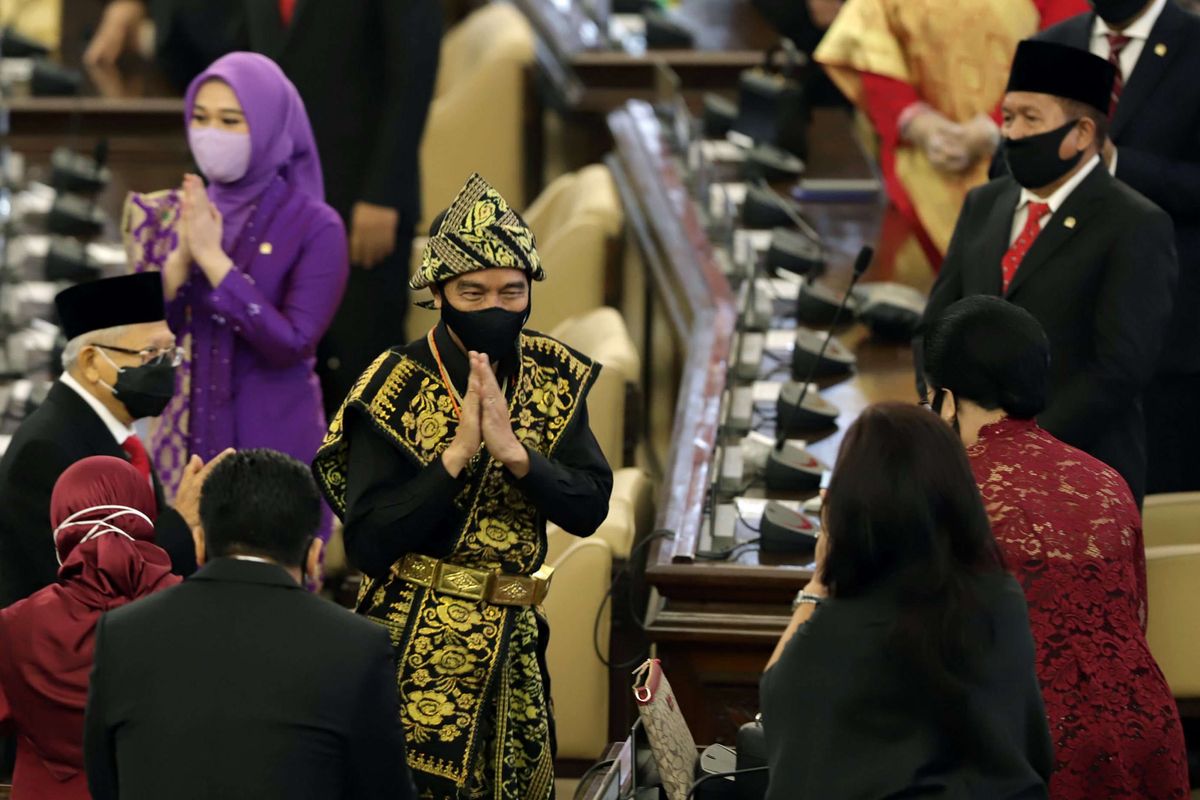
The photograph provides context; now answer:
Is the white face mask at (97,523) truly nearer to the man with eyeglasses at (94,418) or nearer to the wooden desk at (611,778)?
the man with eyeglasses at (94,418)

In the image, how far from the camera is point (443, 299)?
9.41ft

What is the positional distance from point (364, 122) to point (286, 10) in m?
0.32

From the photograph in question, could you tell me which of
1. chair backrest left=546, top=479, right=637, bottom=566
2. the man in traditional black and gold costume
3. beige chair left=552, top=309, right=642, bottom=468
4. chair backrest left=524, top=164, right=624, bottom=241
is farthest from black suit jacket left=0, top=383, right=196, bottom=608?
chair backrest left=524, top=164, right=624, bottom=241

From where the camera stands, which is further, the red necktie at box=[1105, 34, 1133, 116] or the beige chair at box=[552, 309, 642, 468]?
the beige chair at box=[552, 309, 642, 468]

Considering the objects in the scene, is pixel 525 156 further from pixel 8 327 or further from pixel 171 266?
pixel 171 266

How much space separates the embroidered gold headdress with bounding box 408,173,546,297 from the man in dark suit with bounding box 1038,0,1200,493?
1.55 metres

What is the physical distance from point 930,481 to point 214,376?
2.03 meters

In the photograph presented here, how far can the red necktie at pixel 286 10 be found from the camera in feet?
16.8

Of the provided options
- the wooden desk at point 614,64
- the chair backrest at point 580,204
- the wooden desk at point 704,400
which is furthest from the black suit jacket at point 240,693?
the wooden desk at point 614,64

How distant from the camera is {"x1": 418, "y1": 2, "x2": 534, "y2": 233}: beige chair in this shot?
24.4 ft

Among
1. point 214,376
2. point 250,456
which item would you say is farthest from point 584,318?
point 250,456

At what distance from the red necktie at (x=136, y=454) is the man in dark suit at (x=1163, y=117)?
1820mm

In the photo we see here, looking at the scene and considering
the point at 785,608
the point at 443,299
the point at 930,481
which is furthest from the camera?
the point at 785,608

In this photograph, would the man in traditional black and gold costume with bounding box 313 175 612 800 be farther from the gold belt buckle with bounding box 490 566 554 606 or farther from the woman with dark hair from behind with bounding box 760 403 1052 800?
the woman with dark hair from behind with bounding box 760 403 1052 800
